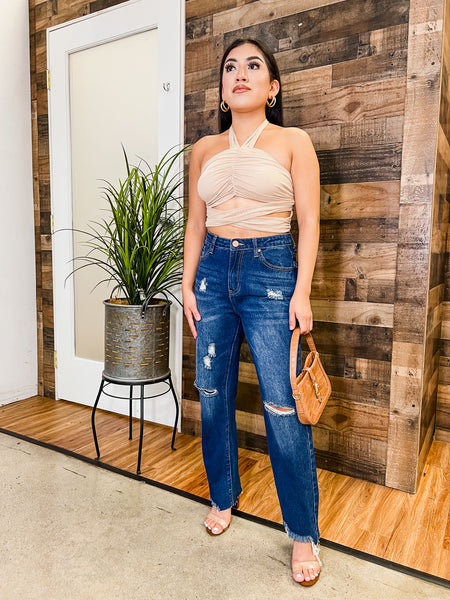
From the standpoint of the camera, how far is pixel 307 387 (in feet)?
4.45

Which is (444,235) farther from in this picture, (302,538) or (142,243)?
(302,538)

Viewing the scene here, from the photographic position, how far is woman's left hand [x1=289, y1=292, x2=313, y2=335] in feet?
4.52

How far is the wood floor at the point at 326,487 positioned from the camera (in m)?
1.56

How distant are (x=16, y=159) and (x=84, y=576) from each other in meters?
2.22

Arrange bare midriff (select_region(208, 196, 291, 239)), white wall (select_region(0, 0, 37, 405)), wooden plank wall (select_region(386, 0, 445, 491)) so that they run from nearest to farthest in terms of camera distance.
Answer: bare midriff (select_region(208, 196, 291, 239)) → wooden plank wall (select_region(386, 0, 445, 491)) → white wall (select_region(0, 0, 37, 405))

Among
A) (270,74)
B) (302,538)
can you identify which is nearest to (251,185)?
(270,74)

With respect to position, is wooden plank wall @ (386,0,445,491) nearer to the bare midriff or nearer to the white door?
the bare midriff

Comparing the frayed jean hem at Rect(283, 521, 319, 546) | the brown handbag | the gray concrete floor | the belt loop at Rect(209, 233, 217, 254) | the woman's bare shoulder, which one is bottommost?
the gray concrete floor

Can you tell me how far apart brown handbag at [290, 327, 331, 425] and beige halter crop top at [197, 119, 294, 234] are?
0.35 metres

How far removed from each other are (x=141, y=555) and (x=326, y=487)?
2.57 feet

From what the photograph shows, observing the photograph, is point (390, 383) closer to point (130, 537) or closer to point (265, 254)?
point (265, 254)

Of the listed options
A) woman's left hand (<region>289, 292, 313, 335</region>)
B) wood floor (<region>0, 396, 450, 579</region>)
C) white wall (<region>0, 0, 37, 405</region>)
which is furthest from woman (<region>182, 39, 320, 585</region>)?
white wall (<region>0, 0, 37, 405</region>)

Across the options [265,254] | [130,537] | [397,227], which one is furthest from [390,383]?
[130,537]

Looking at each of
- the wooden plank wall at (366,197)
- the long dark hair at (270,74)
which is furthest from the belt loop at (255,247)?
the wooden plank wall at (366,197)
